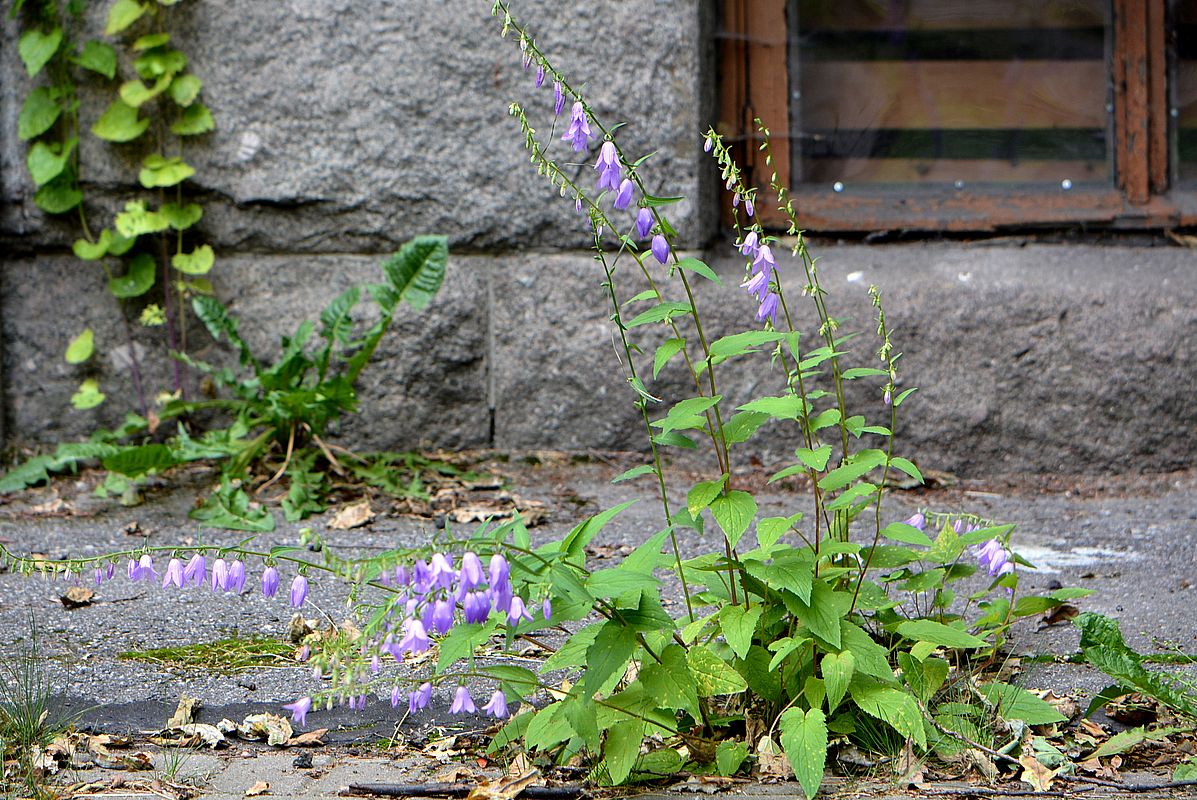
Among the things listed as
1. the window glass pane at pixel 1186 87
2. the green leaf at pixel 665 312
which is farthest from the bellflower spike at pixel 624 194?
the window glass pane at pixel 1186 87

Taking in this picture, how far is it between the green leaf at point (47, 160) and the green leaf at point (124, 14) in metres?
0.35

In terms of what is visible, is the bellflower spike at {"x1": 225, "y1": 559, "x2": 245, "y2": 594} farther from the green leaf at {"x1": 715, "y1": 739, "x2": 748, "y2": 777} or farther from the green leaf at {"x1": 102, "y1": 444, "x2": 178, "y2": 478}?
the green leaf at {"x1": 102, "y1": 444, "x2": 178, "y2": 478}

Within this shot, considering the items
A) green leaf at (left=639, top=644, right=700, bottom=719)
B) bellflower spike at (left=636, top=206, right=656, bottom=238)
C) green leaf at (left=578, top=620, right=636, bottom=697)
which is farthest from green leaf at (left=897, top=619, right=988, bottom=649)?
bellflower spike at (left=636, top=206, right=656, bottom=238)

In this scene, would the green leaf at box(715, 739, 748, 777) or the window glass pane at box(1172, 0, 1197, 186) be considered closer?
the green leaf at box(715, 739, 748, 777)

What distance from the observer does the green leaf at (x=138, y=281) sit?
12.4ft

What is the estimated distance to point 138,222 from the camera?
3705mm

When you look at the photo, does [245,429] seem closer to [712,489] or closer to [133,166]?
[133,166]

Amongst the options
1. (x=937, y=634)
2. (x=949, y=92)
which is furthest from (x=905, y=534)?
(x=949, y=92)

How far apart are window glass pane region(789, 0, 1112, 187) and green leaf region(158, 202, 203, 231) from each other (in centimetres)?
179

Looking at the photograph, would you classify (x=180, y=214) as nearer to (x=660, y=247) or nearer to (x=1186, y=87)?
(x=660, y=247)

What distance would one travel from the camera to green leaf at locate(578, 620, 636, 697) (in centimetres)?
164

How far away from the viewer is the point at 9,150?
3750mm

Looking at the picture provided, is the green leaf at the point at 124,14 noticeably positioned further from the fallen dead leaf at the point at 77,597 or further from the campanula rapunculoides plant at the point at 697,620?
the campanula rapunculoides plant at the point at 697,620

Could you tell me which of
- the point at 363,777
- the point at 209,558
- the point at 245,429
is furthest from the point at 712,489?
the point at 245,429
